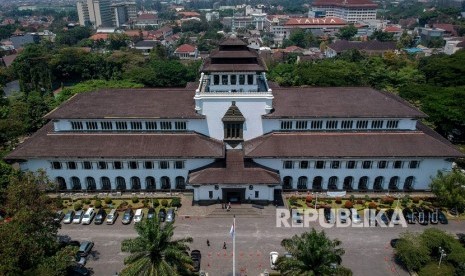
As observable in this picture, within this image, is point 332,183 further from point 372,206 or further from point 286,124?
point 286,124

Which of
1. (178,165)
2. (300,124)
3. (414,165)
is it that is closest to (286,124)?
(300,124)

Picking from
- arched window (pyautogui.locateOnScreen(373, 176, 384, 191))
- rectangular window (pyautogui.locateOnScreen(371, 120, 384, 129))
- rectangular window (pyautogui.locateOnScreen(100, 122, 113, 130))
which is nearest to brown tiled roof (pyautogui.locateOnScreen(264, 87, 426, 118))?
rectangular window (pyautogui.locateOnScreen(371, 120, 384, 129))

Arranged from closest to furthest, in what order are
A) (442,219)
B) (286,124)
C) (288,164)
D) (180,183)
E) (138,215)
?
(442,219), (138,215), (288,164), (286,124), (180,183)

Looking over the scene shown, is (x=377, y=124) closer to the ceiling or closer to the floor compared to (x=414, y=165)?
closer to the ceiling

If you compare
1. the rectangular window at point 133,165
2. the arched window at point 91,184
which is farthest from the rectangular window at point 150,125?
the arched window at point 91,184

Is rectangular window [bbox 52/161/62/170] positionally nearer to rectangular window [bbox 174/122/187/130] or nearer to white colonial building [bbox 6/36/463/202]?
white colonial building [bbox 6/36/463/202]

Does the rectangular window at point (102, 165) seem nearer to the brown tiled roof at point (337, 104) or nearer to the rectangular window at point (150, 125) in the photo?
the rectangular window at point (150, 125)
